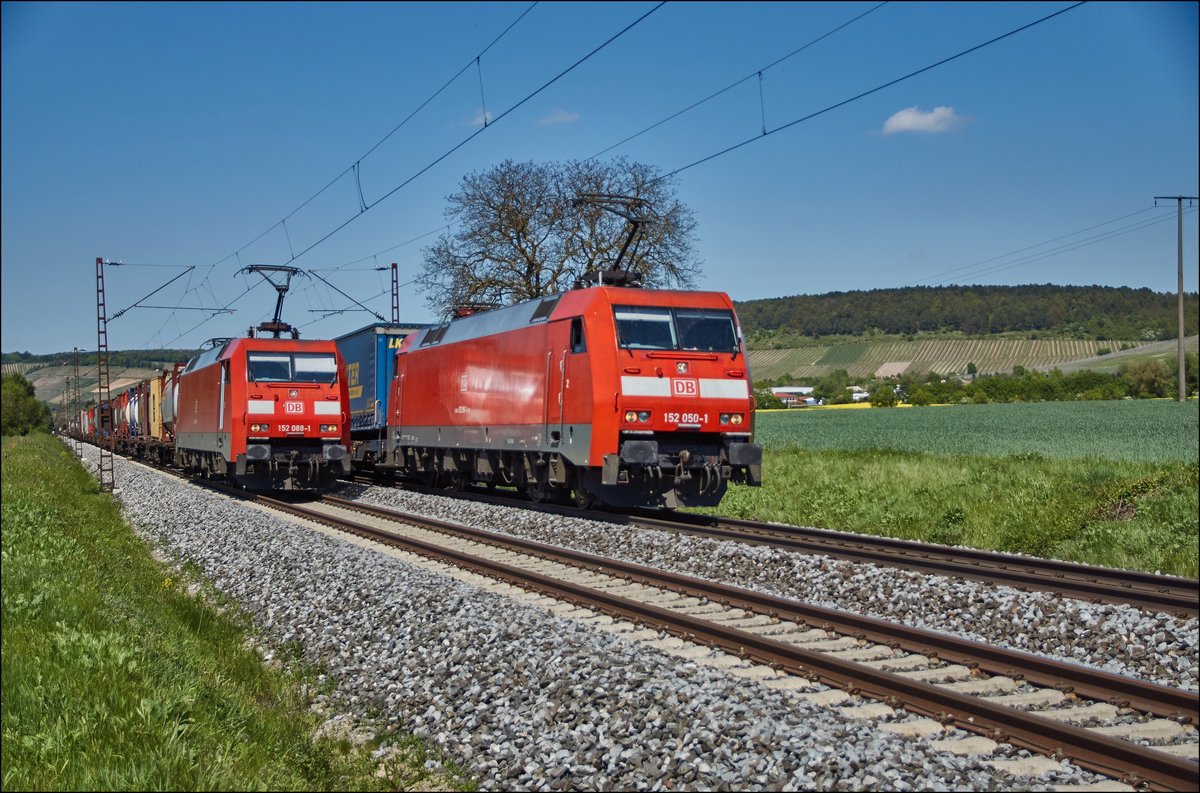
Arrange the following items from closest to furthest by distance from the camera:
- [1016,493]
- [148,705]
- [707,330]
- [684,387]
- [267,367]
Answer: [148,705] < [684,387] < [1016,493] < [707,330] < [267,367]

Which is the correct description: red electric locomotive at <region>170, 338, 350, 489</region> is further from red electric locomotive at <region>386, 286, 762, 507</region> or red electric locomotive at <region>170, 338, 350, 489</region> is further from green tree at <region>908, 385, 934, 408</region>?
green tree at <region>908, 385, 934, 408</region>

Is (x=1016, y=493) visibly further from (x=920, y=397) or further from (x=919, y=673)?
(x=920, y=397)

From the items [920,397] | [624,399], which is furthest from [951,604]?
[920,397]

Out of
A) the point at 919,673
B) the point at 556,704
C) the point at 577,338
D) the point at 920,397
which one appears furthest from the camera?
the point at 920,397

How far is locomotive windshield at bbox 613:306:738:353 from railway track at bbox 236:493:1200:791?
511 cm

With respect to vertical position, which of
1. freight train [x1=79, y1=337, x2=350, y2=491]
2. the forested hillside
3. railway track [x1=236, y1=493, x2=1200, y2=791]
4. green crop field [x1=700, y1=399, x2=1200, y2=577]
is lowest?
railway track [x1=236, y1=493, x2=1200, y2=791]

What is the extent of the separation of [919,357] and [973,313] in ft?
20.8

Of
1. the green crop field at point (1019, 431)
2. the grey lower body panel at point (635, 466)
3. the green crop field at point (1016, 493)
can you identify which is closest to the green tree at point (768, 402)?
the green crop field at point (1019, 431)

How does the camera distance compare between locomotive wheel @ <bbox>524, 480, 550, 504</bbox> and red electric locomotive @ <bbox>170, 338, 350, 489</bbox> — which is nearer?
locomotive wheel @ <bbox>524, 480, 550, 504</bbox>

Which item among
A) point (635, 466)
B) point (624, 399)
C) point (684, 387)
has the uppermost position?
point (684, 387)

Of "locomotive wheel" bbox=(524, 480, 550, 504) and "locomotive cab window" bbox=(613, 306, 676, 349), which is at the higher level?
"locomotive cab window" bbox=(613, 306, 676, 349)

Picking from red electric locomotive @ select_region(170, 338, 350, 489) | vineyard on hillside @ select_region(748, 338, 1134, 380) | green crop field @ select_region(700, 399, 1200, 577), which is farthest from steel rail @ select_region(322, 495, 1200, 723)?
vineyard on hillside @ select_region(748, 338, 1134, 380)

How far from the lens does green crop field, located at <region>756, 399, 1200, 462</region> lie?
2633 cm

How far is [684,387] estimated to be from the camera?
637 inches
